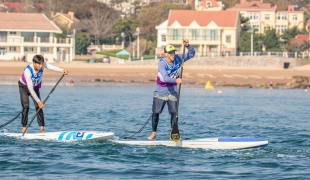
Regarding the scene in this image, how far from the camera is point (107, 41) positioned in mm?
100750

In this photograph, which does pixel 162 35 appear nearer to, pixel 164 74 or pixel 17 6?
pixel 17 6

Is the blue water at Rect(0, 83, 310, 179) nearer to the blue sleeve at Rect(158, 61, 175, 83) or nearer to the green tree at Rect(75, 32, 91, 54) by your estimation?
the blue sleeve at Rect(158, 61, 175, 83)

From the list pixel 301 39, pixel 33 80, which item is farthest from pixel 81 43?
pixel 33 80

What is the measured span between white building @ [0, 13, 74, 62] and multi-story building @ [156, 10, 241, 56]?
1364 centimetres

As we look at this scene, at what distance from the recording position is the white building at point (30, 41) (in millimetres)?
78312

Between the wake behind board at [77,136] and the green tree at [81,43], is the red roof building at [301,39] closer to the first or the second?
the green tree at [81,43]

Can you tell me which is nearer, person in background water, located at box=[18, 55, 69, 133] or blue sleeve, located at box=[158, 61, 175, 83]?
blue sleeve, located at box=[158, 61, 175, 83]

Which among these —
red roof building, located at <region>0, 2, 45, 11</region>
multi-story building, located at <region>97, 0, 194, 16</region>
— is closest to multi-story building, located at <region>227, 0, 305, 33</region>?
multi-story building, located at <region>97, 0, 194, 16</region>

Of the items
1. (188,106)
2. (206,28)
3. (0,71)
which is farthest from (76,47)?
(188,106)

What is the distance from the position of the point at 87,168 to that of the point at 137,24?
291 feet

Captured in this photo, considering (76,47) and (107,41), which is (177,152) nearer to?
(76,47)

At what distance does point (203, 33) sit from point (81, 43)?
1551 centimetres

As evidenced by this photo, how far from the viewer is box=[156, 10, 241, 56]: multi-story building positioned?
89.7m

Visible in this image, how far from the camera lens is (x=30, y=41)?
260 ft
